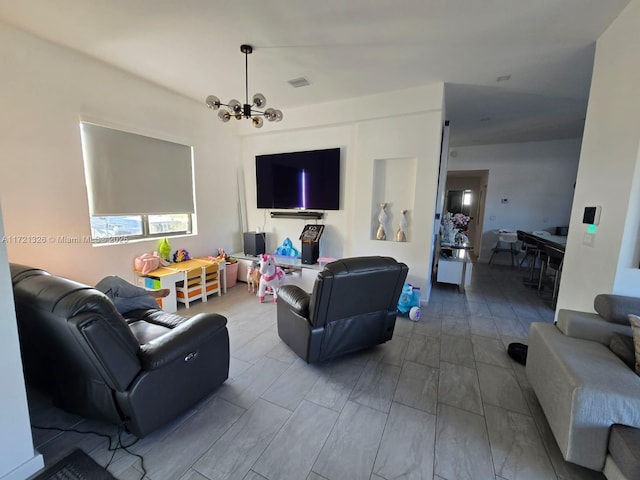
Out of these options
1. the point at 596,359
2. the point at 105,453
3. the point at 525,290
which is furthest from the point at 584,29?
the point at 105,453

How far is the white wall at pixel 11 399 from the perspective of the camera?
1.20 m

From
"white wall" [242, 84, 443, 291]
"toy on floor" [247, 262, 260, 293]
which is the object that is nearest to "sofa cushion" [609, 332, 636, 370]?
"white wall" [242, 84, 443, 291]

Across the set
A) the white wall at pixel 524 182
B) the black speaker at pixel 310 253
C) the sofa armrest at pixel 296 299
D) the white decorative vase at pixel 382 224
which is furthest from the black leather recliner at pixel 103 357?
the white wall at pixel 524 182

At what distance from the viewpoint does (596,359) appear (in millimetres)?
1562

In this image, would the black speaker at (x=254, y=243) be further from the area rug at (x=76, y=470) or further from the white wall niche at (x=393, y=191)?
the area rug at (x=76, y=470)

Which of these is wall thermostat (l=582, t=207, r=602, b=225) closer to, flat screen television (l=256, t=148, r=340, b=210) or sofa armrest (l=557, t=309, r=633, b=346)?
sofa armrest (l=557, t=309, r=633, b=346)

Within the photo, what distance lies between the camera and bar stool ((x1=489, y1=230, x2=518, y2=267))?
6254 millimetres

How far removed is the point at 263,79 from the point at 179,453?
3.78 metres

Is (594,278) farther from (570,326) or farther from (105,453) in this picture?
(105,453)

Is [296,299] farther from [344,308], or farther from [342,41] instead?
[342,41]

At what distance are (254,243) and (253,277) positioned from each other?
0.76m

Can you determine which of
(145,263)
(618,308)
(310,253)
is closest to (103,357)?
(145,263)

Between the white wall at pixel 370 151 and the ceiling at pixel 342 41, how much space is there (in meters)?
0.28

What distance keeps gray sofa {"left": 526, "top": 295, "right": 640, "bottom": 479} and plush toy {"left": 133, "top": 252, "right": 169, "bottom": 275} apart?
4.10m
